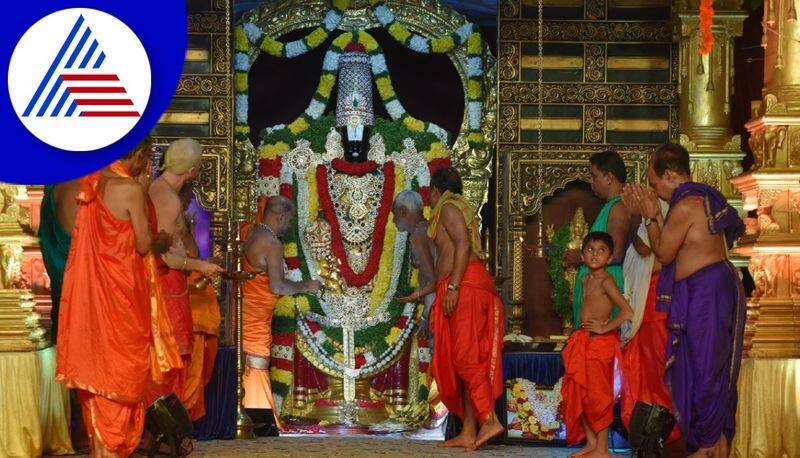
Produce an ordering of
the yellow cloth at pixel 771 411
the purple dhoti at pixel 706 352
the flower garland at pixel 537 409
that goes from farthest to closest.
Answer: the flower garland at pixel 537 409 → the yellow cloth at pixel 771 411 → the purple dhoti at pixel 706 352

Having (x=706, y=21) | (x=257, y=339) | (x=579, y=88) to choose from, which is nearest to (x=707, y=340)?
(x=706, y=21)

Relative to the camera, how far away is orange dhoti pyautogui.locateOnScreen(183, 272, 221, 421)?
31.4 feet

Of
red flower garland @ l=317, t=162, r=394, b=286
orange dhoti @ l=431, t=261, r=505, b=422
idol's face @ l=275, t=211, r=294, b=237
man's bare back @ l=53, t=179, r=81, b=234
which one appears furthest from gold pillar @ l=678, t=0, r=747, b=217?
man's bare back @ l=53, t=179, r=81, b=234

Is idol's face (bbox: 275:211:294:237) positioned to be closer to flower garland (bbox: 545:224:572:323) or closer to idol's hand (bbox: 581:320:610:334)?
flower garland (bbox: 545:224:572:323)

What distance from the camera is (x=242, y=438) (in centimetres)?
1026

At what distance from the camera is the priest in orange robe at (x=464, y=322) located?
31.2 feet

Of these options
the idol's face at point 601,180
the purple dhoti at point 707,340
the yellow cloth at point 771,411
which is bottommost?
the yellow cloth at point 771,411

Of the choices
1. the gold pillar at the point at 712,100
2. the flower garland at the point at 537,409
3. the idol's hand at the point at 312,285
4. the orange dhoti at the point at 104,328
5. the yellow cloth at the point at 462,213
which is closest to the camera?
the orange dhoti at the point at 104,328

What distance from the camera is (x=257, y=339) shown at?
11.5m

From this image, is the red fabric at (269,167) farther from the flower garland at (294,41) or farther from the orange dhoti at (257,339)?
the orange dhoti at (257,339)

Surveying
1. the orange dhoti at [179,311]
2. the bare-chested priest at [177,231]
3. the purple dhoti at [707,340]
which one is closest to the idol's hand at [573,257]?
the purple dhoti at [707,340]

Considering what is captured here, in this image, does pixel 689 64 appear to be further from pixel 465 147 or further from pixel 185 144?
pixel 185 144

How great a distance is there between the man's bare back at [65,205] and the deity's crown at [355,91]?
3.76 meters

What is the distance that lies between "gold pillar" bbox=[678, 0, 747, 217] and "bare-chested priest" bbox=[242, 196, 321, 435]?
3.48 metres
